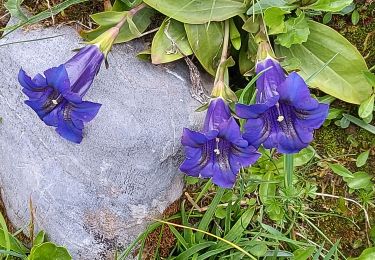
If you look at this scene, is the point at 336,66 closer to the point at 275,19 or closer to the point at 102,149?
the point at 275,19

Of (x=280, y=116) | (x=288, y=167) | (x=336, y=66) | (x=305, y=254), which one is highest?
(x=280, y=116)

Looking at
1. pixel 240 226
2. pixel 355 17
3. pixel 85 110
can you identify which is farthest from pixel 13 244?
pixel 355 17

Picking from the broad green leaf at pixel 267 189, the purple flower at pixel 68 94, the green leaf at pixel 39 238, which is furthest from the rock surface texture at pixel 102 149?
the broad green leaf at pixel 267 189

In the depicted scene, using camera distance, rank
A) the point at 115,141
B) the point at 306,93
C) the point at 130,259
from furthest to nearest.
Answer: the point at 130,259
the point at 115,141
the point at 306,93

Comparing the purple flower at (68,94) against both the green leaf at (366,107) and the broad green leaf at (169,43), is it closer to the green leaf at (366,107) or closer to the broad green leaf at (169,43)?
the broad green leaf at (169,43)

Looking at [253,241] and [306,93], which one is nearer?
[306,93]

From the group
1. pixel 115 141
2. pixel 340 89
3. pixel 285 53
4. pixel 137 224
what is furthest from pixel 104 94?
pixel 340 89

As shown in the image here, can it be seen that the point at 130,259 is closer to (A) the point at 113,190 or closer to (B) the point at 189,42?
(A) the point at 113,190
